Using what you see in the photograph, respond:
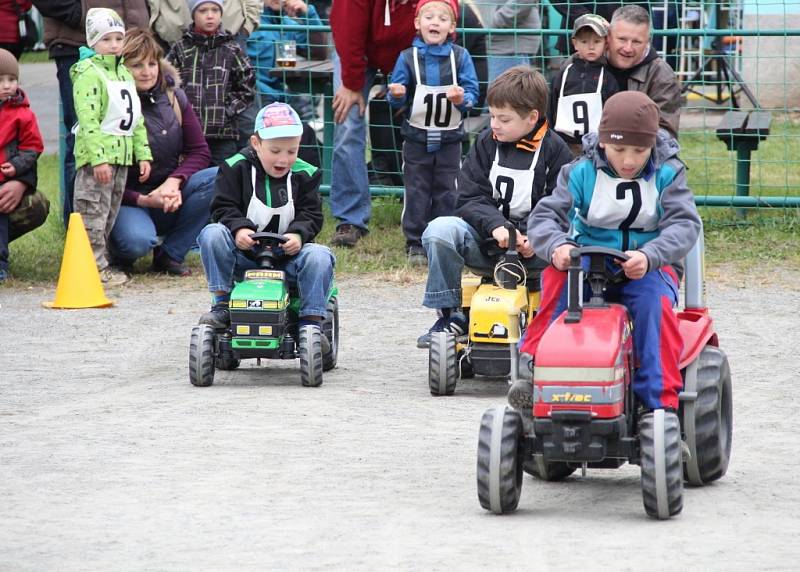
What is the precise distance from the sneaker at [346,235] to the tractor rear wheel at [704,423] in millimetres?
6016

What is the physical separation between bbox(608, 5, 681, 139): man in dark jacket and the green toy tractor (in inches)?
118

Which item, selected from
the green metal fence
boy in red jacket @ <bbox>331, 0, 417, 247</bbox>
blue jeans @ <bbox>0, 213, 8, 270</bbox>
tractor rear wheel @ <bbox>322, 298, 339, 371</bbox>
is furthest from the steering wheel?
the green metal fence

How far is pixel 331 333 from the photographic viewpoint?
7.76m

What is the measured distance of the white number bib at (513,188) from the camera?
732 cm

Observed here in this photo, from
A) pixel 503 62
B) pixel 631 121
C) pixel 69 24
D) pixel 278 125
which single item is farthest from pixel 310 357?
pixel 503 62

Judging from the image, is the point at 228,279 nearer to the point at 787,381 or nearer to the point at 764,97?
the point at 787,381

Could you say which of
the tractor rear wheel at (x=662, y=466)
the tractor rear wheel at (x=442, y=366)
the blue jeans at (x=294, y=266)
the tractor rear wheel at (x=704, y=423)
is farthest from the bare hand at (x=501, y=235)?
the tractor rear wheel at (x=662, y=466)

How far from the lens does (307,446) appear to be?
607 centimetres

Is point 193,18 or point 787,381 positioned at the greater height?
point 193,18

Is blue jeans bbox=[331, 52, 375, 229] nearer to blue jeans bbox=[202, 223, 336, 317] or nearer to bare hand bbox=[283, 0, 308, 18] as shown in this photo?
bare hand bbox=[283, 0, 308, 18]

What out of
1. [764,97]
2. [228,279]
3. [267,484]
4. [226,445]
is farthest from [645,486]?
[764,97]

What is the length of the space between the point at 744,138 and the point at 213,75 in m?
4.41

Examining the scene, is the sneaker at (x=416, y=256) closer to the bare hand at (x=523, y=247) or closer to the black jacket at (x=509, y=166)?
the black jacket at (x=509, y=166)

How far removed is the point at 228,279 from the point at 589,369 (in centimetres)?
319
